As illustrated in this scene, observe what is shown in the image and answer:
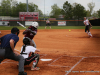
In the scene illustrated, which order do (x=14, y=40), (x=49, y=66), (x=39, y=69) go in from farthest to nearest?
(x=49, y=66) → (x=39, y=69) → (x=14, y=40)

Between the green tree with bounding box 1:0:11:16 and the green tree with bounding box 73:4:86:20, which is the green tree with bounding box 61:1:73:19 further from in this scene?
the green tree with bounding box 1:0:11:16

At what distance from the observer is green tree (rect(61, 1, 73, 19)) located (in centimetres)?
6013

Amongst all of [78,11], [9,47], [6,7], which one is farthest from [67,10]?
[9,47]

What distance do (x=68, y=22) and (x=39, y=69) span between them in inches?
1914

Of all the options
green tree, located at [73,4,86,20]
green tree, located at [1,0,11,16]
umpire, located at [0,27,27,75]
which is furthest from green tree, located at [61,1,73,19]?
umpire, located at [0,27,27,75]

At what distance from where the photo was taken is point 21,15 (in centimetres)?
5469

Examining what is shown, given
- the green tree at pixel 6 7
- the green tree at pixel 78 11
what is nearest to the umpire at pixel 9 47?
the green tree at pixel 78 11

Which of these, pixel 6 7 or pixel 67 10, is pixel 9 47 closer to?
pixel 67 10

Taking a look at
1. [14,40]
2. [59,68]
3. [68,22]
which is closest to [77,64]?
[59,68]

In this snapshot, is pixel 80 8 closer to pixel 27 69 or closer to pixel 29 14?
pixel 29 14

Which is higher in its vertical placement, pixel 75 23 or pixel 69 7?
pixel 69 7

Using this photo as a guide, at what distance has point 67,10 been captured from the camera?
61.3 metres

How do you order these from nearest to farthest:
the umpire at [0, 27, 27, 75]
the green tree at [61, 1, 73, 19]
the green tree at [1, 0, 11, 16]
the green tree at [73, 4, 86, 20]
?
Result: 1. the umpire at [0, 27, 27, 75]
2. the green tree at [73, 4, 86, 20]
3. the green tree at [61, 1, 73, 19]
4. the green tree at [1, 0, 11, 16]

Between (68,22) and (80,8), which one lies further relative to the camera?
(80,8)
